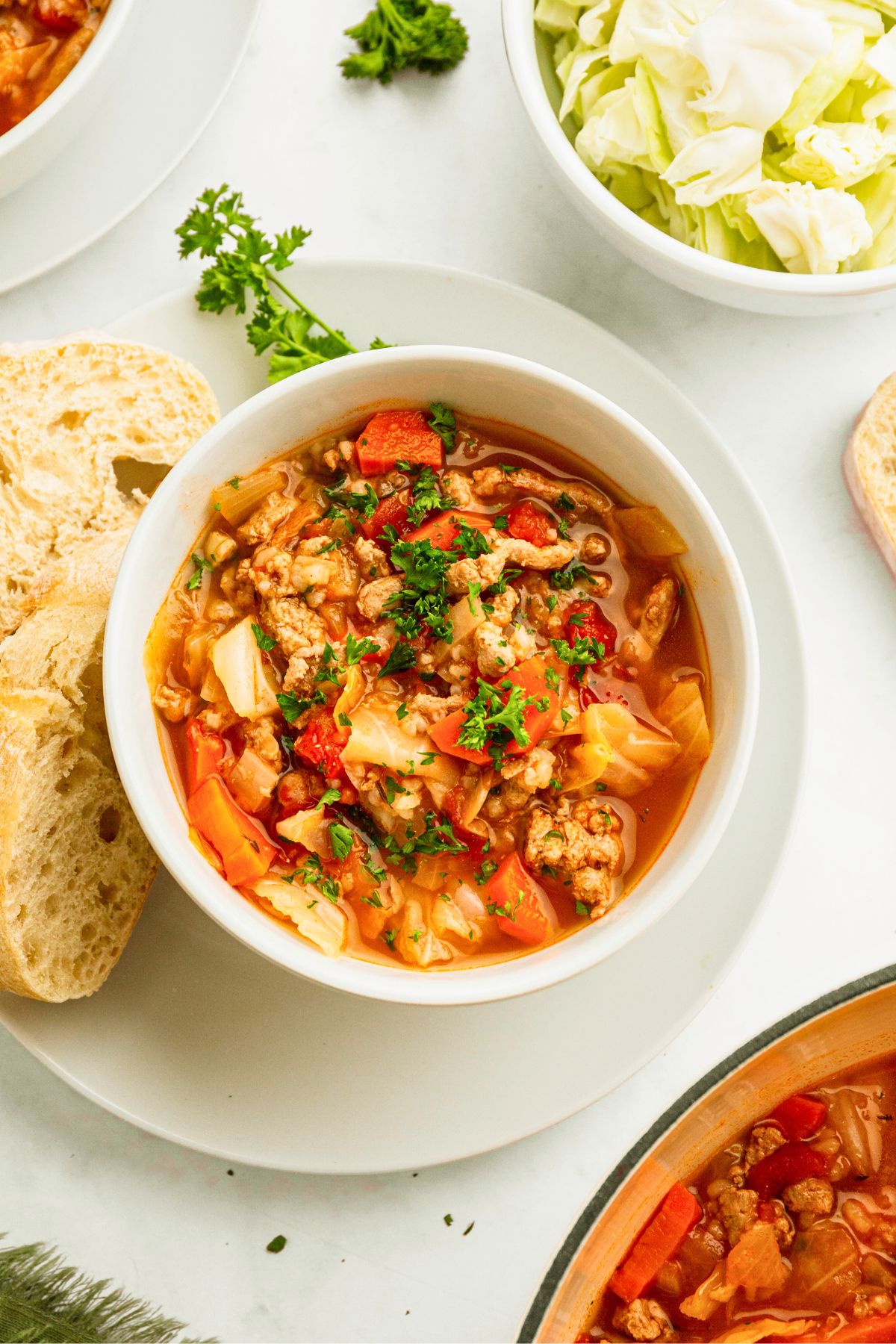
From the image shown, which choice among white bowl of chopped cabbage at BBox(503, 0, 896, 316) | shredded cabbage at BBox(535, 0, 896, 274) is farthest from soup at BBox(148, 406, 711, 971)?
shredded cabbage at BBox(535, 0, 896, 274)

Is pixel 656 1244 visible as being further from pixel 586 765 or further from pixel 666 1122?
pixel 586 765

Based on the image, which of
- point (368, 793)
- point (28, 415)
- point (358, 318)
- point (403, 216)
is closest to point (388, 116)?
point (403, 216)

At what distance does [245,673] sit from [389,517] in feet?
1.79

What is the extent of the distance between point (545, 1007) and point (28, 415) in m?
Answer: 2.31

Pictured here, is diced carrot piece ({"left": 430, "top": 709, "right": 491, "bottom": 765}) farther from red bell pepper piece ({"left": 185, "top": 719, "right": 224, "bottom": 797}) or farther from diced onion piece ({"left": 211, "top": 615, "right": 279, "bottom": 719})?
red bell pepper piece ({"left": 185, "top": 719, "right": 224, "bottom": 797})

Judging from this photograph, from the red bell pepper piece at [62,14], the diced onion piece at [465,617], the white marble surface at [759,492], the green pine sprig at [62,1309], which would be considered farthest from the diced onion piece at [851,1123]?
the red bell pepper piece at [62,14]

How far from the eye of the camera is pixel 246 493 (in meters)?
2.88

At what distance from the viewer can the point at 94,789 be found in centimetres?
321

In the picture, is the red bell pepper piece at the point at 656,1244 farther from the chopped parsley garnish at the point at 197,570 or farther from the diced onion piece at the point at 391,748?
the chopped parsley garnish at the point at 197,570

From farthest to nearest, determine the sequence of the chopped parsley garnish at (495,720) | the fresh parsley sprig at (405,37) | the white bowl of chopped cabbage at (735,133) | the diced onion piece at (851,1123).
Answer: the fresh parsley sprig at (405,37) → the diced onion piece at (851,1123) → the white bowl of chopped cabbage at (735,133) → the chopped parsley garnish at (495,720)

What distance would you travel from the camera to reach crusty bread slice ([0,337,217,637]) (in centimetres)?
321

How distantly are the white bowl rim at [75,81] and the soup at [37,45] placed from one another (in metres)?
0.20

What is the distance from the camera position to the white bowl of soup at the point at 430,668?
2.66 metres

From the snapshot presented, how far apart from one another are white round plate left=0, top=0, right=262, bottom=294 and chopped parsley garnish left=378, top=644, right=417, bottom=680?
1693 millimetres
